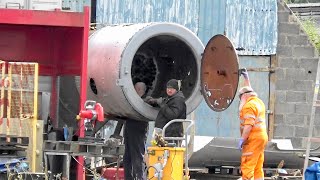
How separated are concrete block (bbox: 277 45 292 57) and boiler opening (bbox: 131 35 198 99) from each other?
19.0ft

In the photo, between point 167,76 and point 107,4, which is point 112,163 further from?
point 107,4

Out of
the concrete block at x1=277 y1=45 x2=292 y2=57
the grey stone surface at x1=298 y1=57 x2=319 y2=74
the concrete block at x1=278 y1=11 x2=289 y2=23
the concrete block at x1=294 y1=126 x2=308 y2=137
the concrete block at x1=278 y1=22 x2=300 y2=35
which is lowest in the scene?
the concrete block at x1=294 y1=126 x2=308 y2=137

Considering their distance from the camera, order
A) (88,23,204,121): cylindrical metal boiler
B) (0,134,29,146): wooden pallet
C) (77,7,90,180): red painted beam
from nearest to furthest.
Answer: (0,134,29,146): wooden pallet < (77,7,90,180): red painted beam < (88,23,204,121): cylindrical metal boiler

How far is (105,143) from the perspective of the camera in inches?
388

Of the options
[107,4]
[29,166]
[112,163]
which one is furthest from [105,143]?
[107,4]

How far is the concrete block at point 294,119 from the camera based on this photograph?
17328 mm

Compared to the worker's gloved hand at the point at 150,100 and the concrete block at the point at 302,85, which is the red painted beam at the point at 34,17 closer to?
the worker's gloved hand at the point at 150,100

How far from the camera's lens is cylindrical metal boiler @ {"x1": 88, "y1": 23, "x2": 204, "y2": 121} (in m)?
10.9

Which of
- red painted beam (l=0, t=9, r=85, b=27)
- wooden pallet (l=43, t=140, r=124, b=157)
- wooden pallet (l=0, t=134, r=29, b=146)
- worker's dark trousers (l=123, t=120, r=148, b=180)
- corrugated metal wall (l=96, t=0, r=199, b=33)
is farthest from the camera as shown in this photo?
corrugated metal wall (l=96, t=0, r=199, b=33)

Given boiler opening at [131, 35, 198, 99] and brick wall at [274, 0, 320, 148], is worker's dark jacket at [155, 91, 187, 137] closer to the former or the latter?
boiler opening at [131, 35, 198, 99]

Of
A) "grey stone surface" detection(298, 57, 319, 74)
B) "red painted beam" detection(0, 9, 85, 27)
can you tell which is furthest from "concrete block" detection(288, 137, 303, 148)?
"red painted beam" detection(0, 9, 85, 27)

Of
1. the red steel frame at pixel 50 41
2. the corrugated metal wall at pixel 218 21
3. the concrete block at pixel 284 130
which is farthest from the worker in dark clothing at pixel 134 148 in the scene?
the concrete block at pixel 284 130

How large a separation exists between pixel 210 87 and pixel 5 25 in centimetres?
295

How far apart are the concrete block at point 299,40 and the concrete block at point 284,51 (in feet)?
0.42
